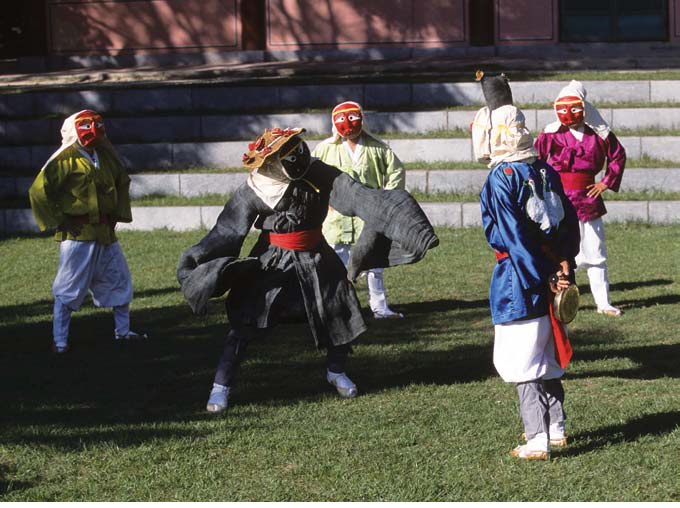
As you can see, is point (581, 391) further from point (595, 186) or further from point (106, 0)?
point (106, 0)

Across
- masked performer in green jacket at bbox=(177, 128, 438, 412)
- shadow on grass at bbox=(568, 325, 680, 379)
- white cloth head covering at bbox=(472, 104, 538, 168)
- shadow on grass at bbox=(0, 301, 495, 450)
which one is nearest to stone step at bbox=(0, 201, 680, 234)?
shadow on grass at bbox=(0, 301, 495, 450)

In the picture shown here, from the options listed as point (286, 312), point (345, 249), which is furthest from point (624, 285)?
point (286, 312)

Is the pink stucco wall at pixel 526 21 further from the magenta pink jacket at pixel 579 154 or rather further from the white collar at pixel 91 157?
the white collar at pixel 91 157

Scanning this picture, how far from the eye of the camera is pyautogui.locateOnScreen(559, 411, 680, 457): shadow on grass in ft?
21.3

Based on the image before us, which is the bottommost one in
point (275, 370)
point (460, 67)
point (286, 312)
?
point (275, 370)

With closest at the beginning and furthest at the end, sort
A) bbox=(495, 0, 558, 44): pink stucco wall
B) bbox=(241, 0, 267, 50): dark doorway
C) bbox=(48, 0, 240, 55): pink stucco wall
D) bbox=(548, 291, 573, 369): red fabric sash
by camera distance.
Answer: bbox=(548, 291, 573, 369): red fabric sash, bbox=(495, 0, 558, 44): pink stucco wall, bbox=(241, 0, 267, 50): dark doorway, bbox=(48, 0, 240, 55): pink stucco wall

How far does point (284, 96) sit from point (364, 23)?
3.73 meters

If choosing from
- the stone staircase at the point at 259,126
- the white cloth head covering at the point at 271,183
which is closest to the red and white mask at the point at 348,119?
the white cloth head covering at the point at 271,183

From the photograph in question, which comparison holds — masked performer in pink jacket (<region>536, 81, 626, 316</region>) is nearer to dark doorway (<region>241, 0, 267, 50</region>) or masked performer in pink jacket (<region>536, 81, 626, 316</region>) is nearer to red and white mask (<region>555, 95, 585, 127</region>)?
red and white mask (<region>555, 95, 585, 127</region>)

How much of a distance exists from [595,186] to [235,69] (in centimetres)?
1112

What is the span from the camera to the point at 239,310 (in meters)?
7.51

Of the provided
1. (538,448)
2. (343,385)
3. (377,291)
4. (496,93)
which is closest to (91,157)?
(377,291)

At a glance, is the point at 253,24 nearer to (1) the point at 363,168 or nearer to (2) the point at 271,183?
(1) the point at 363,168

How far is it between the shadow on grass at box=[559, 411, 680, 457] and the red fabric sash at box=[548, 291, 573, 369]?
506 mm
